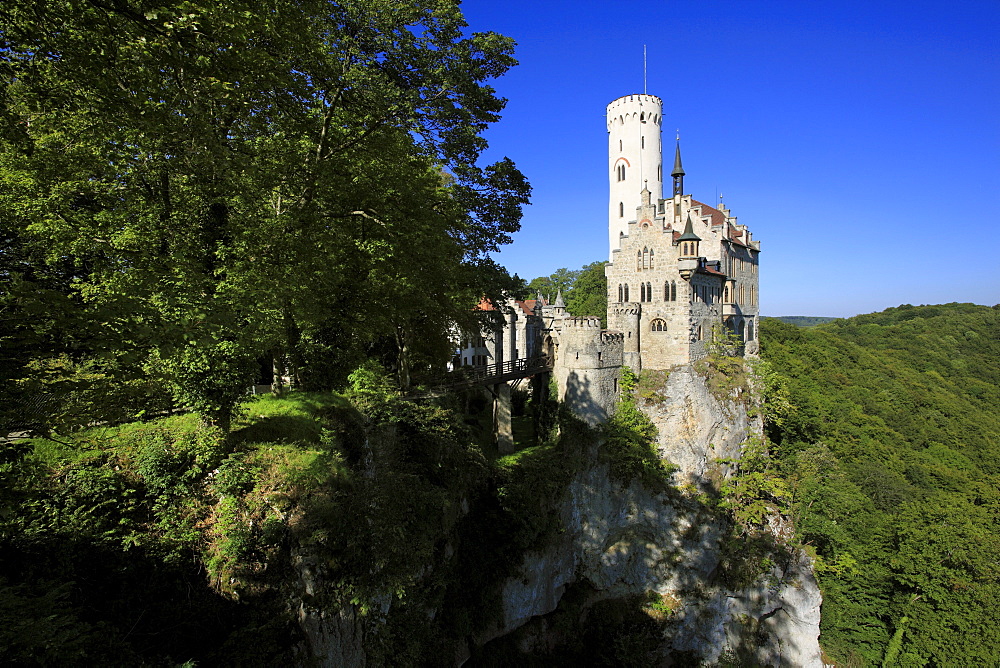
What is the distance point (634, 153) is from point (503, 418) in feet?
88.7

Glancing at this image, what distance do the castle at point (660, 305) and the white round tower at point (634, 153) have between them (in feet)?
16.9

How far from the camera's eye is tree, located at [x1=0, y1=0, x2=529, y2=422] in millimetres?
6590

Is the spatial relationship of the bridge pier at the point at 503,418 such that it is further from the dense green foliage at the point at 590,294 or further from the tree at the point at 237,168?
the dense green foliage at the point at 590,294

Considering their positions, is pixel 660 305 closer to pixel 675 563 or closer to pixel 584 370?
pixel 584 370

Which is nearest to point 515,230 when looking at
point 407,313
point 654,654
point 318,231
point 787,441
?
point 407,313

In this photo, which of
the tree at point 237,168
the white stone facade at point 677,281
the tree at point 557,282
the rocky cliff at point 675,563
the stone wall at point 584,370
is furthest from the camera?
the tree at point 557,282

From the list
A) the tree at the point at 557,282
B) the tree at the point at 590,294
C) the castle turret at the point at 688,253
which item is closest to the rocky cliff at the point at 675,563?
the castle turret at the point at 688,253

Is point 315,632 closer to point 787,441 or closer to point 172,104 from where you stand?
point 172,104

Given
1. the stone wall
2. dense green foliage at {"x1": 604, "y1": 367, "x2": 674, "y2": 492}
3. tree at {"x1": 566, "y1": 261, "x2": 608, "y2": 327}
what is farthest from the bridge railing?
tree at {"x1": 566, "y1": 261, "x2": 608, "y2": 327}

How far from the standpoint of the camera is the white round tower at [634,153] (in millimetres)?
39219

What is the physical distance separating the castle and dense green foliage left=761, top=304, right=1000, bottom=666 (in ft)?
22.5

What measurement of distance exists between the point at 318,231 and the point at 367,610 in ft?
29.8

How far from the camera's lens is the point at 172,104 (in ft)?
25.9

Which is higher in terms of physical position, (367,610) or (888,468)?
(367,610)
